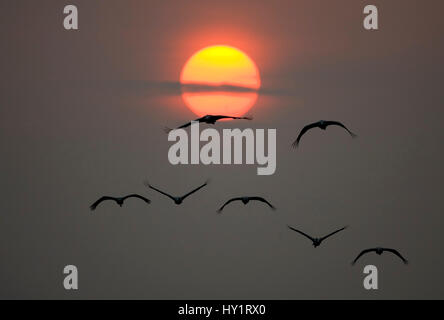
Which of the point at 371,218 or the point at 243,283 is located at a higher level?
the point at 371,218

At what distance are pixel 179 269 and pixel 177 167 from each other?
26.0 metres

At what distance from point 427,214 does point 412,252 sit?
767 centimetres

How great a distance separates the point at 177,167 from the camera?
614ft
